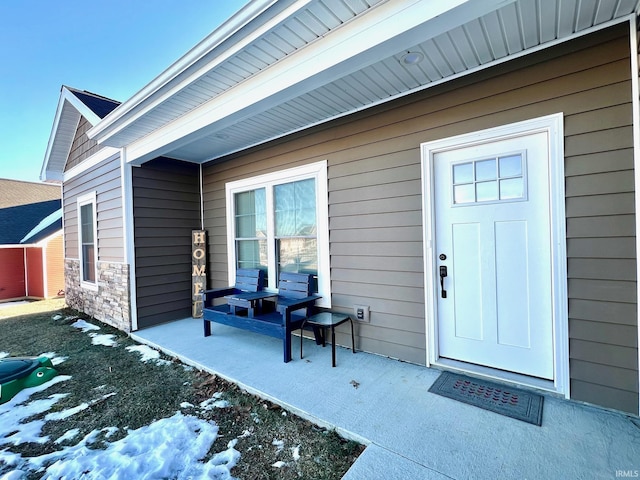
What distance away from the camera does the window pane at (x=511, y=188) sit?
7.54ft

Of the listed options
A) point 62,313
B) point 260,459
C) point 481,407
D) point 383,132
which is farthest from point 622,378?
point 62,313

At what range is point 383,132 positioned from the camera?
2955mm

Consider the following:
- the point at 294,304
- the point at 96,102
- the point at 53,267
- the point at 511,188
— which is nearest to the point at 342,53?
the point at 511,188

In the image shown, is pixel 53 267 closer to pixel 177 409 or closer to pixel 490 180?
pixel 177 409

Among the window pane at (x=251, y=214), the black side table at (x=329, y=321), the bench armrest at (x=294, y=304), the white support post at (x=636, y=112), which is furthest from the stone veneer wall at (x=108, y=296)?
the white support post at (x=636, y=112)

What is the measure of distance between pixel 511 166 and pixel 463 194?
41 cm

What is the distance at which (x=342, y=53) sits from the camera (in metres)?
1.96

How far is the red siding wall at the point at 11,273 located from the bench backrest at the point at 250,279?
9186 mm

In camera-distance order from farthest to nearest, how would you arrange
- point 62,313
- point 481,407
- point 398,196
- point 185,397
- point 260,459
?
point 62,313 → point 398,196 → point 185,397 → point 481,407 → point 260,459

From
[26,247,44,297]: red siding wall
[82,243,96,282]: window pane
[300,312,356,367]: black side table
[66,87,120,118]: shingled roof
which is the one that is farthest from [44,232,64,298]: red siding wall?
[300,312,356,367]: black side table

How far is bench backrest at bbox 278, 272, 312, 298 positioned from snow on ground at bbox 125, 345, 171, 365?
A: 1498 millimetres

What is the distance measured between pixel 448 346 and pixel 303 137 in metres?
2.85

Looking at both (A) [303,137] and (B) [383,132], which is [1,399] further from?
(B) [383,132]

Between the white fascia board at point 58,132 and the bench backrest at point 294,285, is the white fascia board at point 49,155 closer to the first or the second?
the white fascia board at point 58,132
